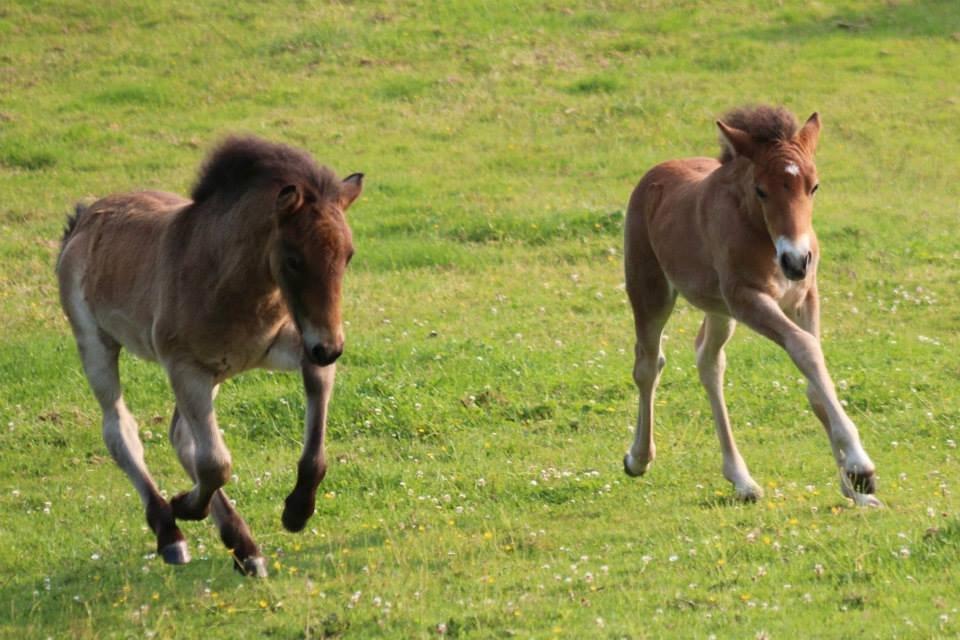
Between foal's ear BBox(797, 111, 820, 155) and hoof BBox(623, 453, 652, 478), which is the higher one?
foal's ear BBox(797, 111, 820, 155)

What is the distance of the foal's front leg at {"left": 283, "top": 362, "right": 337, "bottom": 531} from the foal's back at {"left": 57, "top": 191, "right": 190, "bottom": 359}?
1.33 meters

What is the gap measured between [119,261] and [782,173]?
4.09 meters

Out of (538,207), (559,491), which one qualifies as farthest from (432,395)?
(538,207)

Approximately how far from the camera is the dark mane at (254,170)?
25.3 feet

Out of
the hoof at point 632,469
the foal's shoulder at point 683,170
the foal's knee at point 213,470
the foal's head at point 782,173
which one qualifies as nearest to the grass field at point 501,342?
the hoof at point 632,469

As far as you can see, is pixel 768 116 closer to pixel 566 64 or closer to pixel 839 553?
pixel 839 553

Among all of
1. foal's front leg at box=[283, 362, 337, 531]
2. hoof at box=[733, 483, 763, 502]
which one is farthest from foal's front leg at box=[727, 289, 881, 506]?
foal's front leg at box=[283, 362, 337, 531]

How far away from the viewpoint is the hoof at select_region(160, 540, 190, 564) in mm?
8562

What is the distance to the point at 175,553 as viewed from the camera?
859 centimetres

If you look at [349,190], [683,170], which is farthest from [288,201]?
[683,170]

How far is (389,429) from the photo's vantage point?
37.3 ft

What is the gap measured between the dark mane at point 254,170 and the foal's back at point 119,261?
22.6 inches

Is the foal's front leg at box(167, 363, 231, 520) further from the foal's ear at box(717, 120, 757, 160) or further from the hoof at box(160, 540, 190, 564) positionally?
the foal's ear at box(717, 120, 757, 160)

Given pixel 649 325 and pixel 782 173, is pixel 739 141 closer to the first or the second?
pixel 782 173
